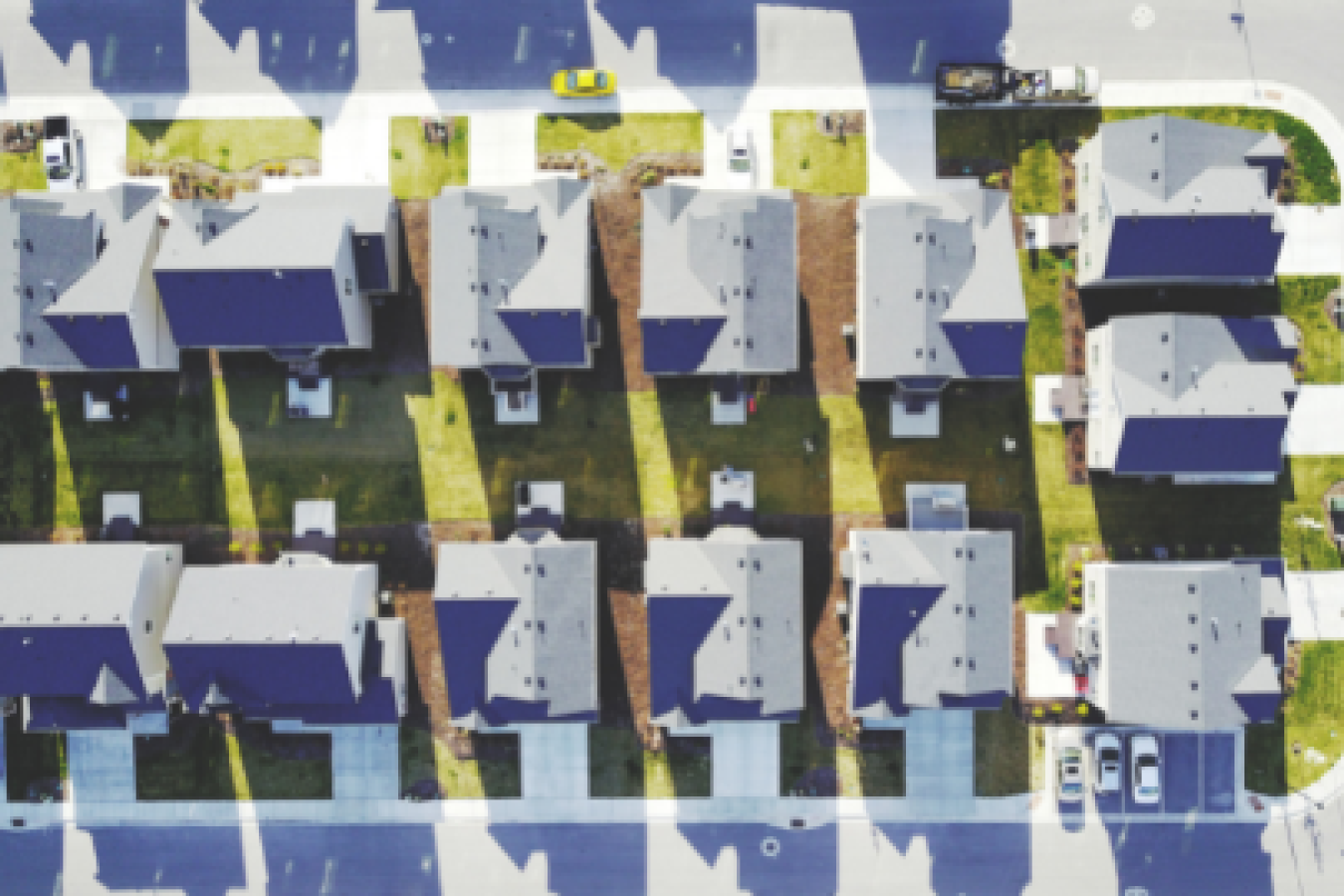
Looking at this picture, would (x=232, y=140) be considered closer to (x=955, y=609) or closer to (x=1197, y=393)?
(x=955, y=609)

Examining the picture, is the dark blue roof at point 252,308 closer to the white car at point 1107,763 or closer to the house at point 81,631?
the house at point 81,631

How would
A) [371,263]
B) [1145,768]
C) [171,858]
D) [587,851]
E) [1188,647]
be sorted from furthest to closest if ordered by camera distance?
[171,858] → [587,851] → [1145,768] → [371,263] → [1188,647]

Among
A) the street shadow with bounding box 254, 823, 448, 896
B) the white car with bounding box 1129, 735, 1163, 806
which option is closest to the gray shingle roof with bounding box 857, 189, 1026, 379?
the white car with bounding box 1129, 735, 1163, 806

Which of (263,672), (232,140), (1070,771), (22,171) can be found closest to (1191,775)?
(1070,771)

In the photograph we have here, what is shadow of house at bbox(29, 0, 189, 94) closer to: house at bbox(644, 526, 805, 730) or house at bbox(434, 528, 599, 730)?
house at bbox(434, 528, 599, 730)

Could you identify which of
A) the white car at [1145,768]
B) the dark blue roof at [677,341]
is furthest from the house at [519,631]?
the white car at [1145,768]
